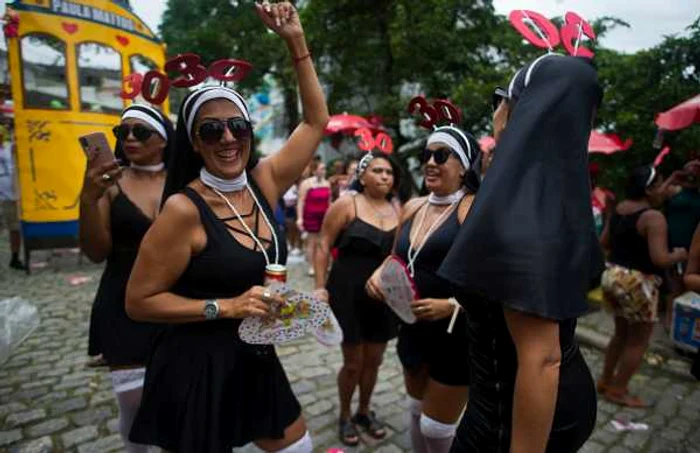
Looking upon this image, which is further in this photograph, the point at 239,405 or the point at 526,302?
the point at 239,405

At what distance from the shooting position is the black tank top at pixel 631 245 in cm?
403

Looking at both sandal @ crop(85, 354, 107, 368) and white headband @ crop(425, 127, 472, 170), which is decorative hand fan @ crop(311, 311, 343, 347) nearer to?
white headband @ crop(425, 127, 472, 170)

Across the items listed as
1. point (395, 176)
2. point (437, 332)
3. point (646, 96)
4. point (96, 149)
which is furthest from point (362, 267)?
point (646, 96)

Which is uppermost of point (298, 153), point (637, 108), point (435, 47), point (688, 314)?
point (435, 47)

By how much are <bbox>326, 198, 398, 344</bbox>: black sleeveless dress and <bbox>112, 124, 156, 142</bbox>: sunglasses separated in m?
1.56

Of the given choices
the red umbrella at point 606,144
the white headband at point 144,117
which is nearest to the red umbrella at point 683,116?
the red umbrella at point 606,144

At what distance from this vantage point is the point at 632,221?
403 centimetres

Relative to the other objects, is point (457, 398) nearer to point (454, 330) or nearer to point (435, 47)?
point (454, 330)

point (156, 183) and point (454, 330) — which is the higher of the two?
point (156, 183)

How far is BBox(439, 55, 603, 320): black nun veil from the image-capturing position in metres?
1.21

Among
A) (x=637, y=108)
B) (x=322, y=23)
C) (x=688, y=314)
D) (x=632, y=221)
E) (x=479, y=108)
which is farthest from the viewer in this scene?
(x=322, y=23)

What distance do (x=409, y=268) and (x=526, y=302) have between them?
58.7 inches

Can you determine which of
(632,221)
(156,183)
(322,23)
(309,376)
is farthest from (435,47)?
(156,183)

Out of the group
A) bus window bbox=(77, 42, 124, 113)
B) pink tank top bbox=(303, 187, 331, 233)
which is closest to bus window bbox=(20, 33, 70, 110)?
bus window bbox=(77, 42, 124, 113)
